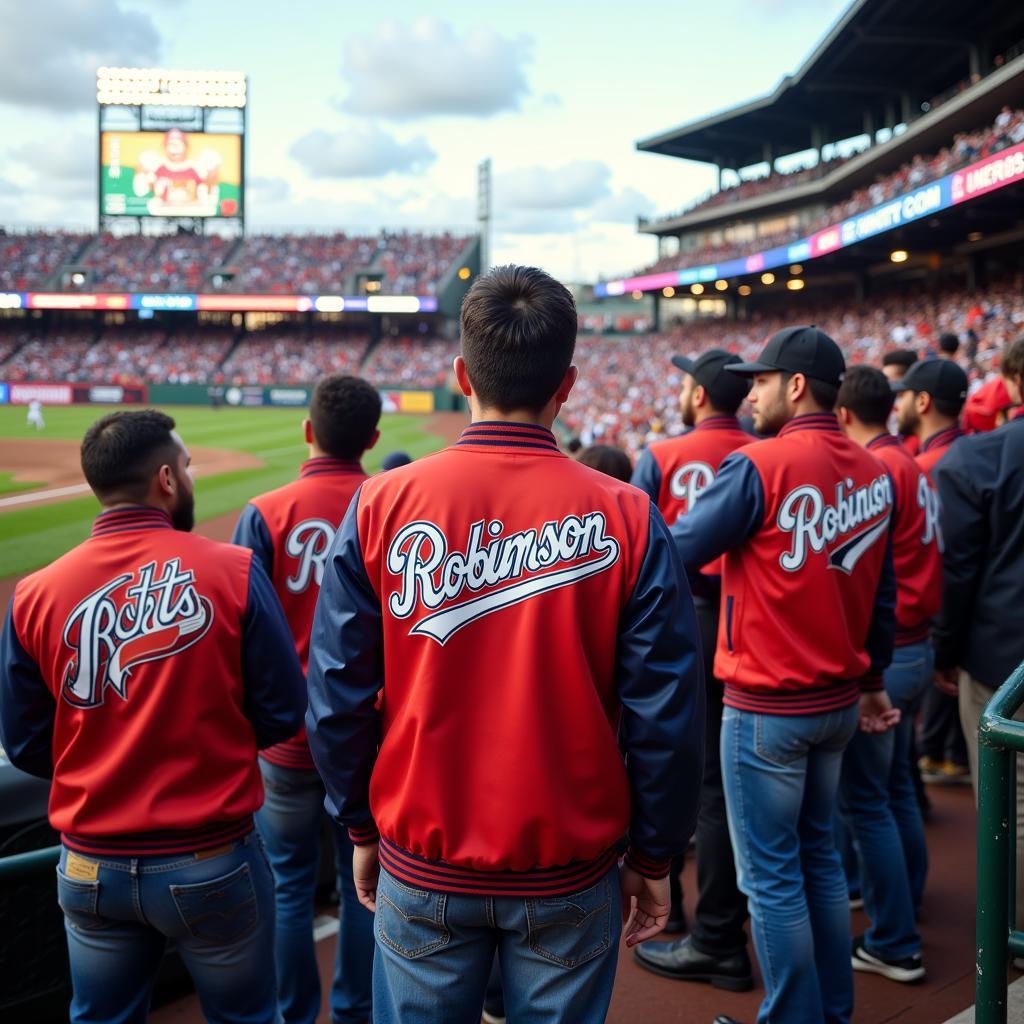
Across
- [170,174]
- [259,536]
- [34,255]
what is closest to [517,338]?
[259,536]

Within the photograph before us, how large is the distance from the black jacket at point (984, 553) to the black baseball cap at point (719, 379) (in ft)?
3.02

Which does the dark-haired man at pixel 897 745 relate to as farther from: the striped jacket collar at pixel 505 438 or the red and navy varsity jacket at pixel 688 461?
the striped jacket collar at pixel 505 438

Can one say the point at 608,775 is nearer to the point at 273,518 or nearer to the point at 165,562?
the point at 165,562

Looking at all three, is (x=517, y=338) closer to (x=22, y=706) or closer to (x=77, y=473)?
(x=22, y=706)

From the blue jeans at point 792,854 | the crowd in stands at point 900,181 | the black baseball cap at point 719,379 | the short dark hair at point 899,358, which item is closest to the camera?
the blue jeans at point 792,854

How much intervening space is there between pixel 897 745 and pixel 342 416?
2.61 m

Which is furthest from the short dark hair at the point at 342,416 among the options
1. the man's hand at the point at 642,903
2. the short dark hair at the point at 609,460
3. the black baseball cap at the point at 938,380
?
the black baseball cap at the point at 938,380

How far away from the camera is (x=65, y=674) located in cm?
235

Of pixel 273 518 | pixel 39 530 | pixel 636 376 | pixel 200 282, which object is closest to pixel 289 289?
pixel 200 282

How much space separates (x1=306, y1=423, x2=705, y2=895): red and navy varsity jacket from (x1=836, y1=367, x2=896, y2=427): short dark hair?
8.52ft

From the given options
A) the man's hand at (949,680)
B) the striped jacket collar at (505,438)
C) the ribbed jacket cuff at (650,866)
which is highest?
the striped jacket collar at (505,438)

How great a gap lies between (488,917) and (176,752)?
0.99m

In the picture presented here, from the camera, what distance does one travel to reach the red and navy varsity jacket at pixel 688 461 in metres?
4.31

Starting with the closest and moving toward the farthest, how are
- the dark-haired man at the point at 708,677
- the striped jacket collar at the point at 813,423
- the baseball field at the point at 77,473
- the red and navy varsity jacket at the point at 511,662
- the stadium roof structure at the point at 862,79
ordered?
the red and navy varsity jacket at the point at 511,662
the striped jacket collar at the point at 813,423
the dark-haired man at the point at 708,677
the baseball field at the point at 77,473
the stadium roof structure at the point at 862,79
